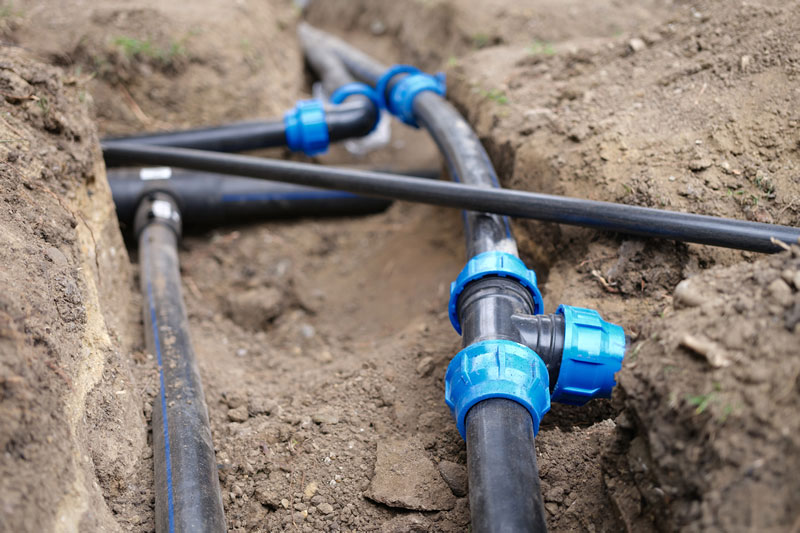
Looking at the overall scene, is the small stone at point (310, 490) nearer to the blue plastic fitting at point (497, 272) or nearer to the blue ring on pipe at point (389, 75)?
the blue plastic fitting at point (497, 272)

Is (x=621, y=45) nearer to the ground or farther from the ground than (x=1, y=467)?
farther from the ground

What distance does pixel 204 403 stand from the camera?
171 centimetres

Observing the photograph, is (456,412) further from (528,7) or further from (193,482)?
(528,7)

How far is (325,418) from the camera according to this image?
1.70 metres

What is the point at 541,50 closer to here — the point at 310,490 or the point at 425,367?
the point at 425,367

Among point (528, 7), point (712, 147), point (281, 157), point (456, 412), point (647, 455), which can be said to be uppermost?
point (528, 7)

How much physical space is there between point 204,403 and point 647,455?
4.08 ft

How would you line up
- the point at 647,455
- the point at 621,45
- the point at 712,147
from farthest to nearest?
the point at 621,45
the point at 712,147
the point at 647,455

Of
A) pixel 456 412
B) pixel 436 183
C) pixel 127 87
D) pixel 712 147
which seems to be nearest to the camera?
pixel 456 412

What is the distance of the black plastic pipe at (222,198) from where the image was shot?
2.69 m

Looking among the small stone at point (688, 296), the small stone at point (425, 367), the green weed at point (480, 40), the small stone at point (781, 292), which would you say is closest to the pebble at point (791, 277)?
the small stone at point (781, 292)

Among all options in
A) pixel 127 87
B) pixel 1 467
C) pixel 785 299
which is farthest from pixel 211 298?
pixel 785 299

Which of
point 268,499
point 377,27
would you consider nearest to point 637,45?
point 268,499

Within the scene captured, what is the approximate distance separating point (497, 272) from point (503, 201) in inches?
11.8
